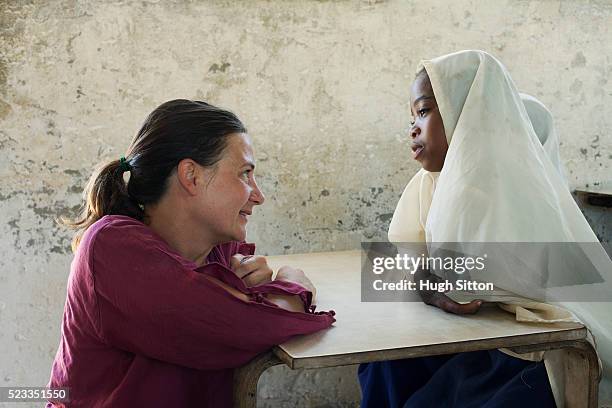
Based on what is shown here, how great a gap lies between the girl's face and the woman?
601 mm

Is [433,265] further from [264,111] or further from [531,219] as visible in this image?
[264,111]

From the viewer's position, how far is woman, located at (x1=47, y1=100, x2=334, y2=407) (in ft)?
4.52

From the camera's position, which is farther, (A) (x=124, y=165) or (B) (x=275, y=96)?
(B) (x=275, y=96)

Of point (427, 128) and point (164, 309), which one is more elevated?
point (427, 128)

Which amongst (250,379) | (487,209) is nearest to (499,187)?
(487,209)

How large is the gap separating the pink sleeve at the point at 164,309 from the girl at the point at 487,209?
23.9 inches

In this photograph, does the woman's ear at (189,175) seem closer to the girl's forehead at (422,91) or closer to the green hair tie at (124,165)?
the green hair tie at (124,165)

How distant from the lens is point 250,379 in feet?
4.73

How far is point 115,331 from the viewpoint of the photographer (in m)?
1.40

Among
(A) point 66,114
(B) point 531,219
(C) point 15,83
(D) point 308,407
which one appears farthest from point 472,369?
(C) point 15,83

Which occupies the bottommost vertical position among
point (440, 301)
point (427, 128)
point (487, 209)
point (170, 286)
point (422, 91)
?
point (440, 301)

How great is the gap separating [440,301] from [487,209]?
276 mm

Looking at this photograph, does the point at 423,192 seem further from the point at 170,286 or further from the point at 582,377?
the point at 170,286

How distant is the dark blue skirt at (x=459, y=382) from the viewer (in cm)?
162
